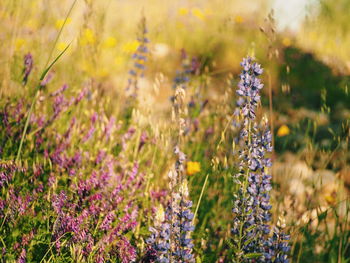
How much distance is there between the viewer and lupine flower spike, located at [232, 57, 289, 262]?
1.22 meters

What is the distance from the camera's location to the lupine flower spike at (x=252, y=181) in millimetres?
1219

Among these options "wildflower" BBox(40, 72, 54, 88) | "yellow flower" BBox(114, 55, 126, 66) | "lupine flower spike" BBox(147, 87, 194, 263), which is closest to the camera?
"lupine flower spike" BBox(147, 87, 194, 263)

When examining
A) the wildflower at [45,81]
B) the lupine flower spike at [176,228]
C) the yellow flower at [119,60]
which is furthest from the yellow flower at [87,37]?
the yellow flower at [119,60]

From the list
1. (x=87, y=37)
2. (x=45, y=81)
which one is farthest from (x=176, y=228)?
(x=87, y=37)

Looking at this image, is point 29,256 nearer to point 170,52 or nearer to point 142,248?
point 142,248

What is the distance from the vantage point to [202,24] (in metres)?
6.54

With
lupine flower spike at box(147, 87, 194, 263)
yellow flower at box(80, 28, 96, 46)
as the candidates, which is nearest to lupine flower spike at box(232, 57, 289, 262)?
lupine flower spike at box(147, 87, 194, 263)

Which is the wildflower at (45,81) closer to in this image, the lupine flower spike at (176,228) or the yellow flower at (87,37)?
the yellow flower at (87,37)

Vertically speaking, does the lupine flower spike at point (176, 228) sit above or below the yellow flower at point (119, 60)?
below

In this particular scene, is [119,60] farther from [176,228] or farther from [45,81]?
[176,228]

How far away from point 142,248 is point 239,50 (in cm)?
460

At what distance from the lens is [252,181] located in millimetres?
1316

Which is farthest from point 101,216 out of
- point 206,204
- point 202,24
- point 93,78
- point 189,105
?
point 202,24

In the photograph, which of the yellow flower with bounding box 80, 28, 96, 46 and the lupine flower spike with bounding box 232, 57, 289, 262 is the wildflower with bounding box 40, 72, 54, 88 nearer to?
the yellow flower with bounding box 80, 28, 96, 46
